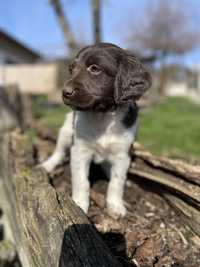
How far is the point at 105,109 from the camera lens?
339cm

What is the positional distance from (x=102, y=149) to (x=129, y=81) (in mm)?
656

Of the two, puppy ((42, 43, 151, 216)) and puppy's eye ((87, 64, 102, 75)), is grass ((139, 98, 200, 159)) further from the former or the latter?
puppy's eye ((87, 64, 102, 75))

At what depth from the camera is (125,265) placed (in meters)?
2.54

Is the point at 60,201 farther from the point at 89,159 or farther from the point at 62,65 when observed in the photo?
→ the point at 62,65

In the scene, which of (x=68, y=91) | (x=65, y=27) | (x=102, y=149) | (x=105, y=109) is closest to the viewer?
(x=68, y=91)

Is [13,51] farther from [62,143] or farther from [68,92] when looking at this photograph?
[68,92]

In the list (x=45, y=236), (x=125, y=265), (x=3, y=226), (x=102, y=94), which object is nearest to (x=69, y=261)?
(x=45, y=236)

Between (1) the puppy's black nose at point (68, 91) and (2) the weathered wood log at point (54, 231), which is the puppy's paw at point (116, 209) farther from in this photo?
(1) the puppy's black nose at point (68, 91)

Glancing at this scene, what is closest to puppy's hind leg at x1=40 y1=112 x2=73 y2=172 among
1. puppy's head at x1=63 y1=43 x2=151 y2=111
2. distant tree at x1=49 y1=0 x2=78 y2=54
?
puppy's head at x1=63 y1=43 x2=151 y2=111

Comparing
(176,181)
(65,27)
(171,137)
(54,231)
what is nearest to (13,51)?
(65,27)

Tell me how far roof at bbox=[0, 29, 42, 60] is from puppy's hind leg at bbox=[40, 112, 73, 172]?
2012 centimetres

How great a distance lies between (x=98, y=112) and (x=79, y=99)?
0.35 metres

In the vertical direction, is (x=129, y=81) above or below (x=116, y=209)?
above

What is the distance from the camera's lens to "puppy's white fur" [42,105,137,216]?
3451 mm
